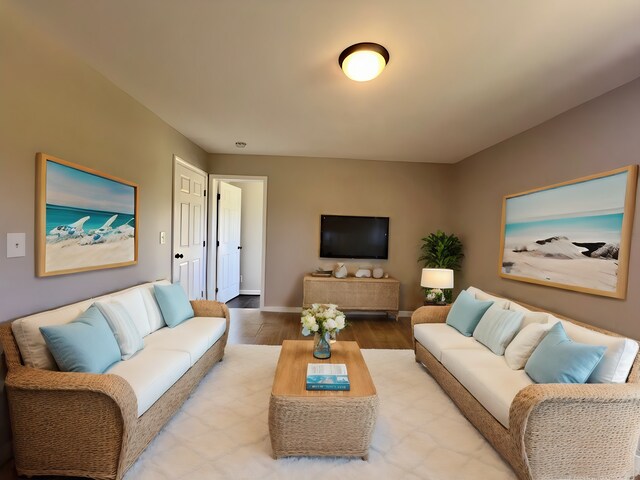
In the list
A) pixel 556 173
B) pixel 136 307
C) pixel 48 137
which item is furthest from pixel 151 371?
pixel 556 173

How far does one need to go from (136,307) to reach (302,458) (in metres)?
1.71

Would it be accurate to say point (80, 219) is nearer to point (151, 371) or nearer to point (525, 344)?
point (151, 371)

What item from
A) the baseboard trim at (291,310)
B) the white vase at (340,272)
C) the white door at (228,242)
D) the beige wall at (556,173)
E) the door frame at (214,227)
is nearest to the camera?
the beige wall at (556,173)

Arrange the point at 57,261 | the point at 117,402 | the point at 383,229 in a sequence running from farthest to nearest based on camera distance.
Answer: the point at 383,229 → the point at 57,261 → the point at 117,402

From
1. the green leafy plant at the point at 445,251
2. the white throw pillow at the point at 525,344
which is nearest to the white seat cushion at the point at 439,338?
the white throw pillow at the point at 525,344

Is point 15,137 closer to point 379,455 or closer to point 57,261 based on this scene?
point 57,261

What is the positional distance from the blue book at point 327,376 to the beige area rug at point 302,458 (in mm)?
406

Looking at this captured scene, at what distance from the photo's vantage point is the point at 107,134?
2414 millimetres

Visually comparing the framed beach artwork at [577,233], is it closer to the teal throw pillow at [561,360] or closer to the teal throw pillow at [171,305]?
the teal throw pillow at [561,360]

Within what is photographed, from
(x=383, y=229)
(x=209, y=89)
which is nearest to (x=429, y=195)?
(x=383, y=229)

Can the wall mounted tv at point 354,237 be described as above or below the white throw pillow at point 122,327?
above

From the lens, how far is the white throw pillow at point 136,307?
2.27 m

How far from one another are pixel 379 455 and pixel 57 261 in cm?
242

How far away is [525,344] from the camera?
6.69ft
